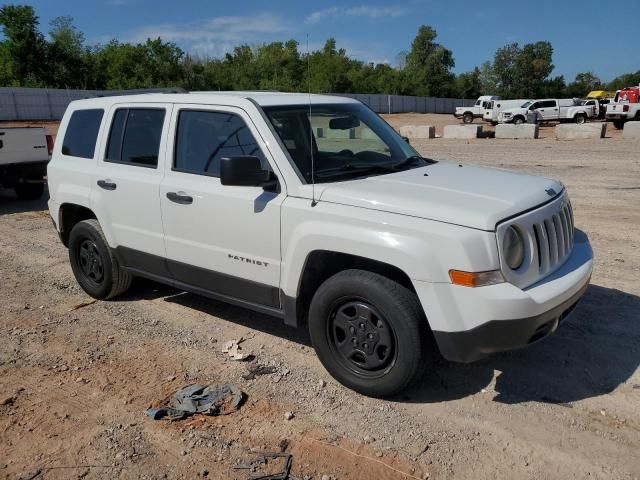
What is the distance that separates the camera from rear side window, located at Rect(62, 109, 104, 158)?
546cm

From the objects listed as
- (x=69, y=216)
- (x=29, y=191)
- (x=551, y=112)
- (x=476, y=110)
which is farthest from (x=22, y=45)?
(x=69, y=216)

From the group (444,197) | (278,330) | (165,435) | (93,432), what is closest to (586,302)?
(444,197)

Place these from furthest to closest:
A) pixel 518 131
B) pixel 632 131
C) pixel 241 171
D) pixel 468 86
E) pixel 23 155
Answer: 1. pixel 468 86
2. pixel 518 131
3. pixel 632 131
4. pixel 23 155
5. pixel 241 171

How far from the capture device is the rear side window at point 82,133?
5.46 meters

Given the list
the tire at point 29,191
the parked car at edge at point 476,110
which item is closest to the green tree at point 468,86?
the parked car at edge at point 476,110

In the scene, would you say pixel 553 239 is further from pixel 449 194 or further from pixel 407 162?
pixel 407 162

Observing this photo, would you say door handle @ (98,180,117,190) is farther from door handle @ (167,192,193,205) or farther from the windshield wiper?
the windshield wiper

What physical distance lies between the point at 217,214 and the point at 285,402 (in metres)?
1.43

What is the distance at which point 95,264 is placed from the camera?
5695 millimetres

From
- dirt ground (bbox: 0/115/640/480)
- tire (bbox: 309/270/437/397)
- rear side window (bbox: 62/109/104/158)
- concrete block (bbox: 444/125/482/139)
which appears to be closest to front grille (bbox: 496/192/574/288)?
tire (bbox: 309/270/437/397)

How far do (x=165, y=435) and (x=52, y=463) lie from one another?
62 cm

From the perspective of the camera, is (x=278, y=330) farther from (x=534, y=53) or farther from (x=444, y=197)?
(x=534, y=53)

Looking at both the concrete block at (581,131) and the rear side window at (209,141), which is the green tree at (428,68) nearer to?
the concrete block at (581,131)

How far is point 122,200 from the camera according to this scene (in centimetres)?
501
